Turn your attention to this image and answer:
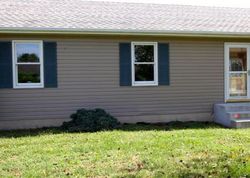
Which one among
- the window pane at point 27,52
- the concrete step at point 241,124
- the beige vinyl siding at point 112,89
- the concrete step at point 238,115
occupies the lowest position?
the concrete step at point 241,124

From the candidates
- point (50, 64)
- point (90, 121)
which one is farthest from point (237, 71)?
point (50, 64)

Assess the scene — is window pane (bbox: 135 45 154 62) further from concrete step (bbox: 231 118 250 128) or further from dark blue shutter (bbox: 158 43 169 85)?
concrete step (bbox: 231 118 250 128)

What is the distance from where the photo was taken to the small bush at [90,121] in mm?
11152

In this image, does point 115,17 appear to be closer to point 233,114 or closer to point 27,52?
point 27,52

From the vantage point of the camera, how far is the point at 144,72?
42.8ft

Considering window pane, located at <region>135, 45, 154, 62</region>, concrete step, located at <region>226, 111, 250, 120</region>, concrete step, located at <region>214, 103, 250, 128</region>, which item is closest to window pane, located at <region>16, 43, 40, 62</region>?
window pane, located at <region>135, 45, 154, 62</region>

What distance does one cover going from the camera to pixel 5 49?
38.1 feet

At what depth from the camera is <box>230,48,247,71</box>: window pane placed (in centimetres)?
1403

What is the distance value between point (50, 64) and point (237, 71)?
6.48 metres

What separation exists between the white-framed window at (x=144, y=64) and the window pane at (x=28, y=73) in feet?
9.86

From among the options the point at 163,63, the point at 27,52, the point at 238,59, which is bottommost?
the point at 163,63

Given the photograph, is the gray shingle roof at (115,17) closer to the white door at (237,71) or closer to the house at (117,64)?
the house at (117,64)

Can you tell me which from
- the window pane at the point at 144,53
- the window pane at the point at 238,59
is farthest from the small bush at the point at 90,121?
the window pane at the point at 238,59

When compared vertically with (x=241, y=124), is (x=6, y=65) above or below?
above
